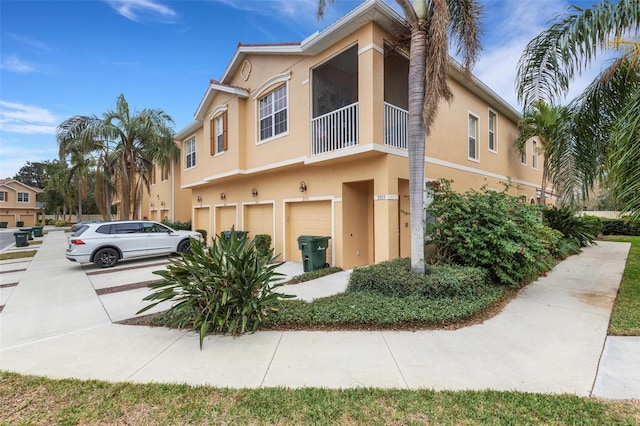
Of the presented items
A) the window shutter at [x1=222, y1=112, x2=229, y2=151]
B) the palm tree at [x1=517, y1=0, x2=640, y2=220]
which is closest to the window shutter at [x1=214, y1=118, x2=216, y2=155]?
the window shutter at [x1=222, y1=112, x2=229, y2=151]

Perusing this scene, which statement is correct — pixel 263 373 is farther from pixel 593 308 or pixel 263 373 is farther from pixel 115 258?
pixel 115 258

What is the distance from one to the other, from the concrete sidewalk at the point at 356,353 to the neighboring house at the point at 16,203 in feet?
181

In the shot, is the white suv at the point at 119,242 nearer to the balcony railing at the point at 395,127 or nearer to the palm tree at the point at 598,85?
the balcony railing at the point at 395,127

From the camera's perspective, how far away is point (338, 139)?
884 centimetres

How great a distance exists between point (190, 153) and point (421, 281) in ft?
57.8

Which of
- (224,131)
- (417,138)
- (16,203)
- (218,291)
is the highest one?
(224,131)

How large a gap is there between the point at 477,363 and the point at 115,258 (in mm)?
12246

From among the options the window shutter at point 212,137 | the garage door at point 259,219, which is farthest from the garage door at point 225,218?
the window shutter at point 212,137

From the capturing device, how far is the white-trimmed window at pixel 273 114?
35.6 ft

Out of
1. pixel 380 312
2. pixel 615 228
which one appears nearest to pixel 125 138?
pixel 380 312

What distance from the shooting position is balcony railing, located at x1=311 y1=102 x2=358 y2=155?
8.48 m

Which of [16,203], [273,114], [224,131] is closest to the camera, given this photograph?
[273,114]

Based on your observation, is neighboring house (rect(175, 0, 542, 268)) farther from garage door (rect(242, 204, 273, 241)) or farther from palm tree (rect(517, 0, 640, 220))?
palm tree (rect(517, 0, 640, 220))

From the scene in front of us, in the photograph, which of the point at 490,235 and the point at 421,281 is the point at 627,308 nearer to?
the point at 490,235
